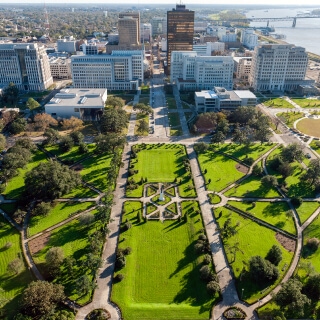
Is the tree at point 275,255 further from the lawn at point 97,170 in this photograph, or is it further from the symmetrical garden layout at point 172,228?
the lawn at point 97,170

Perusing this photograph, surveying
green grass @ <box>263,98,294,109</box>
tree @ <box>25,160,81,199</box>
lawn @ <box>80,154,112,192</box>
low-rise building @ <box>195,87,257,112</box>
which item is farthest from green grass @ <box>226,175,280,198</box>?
green grass @ <box>263,98,294,109</box>

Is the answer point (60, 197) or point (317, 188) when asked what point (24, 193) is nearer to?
point (60, 197)

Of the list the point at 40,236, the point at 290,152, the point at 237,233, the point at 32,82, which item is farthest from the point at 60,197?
the point at 32,82

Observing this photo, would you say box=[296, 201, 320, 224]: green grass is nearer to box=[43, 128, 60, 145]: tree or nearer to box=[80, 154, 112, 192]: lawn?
box=[80, 154, 112, 192]: lawn

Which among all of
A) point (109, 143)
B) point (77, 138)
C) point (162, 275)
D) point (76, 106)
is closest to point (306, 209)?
point (162, 275)

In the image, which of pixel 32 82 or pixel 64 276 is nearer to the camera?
pixel 64 276

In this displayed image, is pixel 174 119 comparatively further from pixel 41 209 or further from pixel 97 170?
pixel 41 209

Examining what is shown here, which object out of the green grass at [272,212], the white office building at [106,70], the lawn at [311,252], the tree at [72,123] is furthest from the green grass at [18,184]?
the white office building at [106,70]
